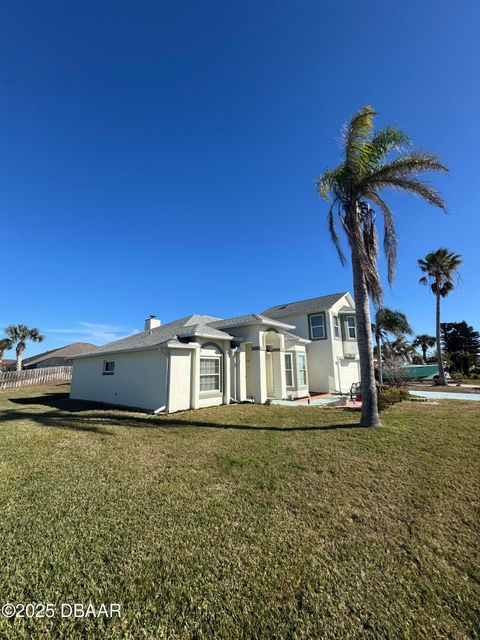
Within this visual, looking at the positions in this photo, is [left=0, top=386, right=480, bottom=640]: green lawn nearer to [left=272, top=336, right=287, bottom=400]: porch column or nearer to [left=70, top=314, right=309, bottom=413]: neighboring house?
[left=70, top=314, right=309, bottom=413]: neighboring house

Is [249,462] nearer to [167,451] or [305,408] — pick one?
[167,451]

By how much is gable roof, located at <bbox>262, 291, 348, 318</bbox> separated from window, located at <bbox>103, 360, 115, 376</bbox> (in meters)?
13.4

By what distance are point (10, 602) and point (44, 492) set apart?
8.57 feet

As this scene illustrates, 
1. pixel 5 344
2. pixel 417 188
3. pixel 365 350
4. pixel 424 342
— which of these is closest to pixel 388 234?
pixel 417 188

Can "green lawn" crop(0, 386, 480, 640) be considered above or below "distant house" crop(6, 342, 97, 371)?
below

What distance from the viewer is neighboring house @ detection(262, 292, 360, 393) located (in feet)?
66.7

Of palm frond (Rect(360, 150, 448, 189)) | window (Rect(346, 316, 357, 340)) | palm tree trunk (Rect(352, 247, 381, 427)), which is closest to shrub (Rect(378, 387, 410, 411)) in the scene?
palm tree trunk (Rect(352, 247, 381, 427))

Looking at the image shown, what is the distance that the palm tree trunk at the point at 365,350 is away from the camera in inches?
375

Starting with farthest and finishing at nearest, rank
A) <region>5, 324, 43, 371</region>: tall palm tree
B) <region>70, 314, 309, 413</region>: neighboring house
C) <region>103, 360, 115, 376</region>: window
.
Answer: <region>5, 324, 43, 371</region>: tall palm tree, <region>103, 360, 115, 376</region>: window, <region>70, 314, 309, 413</region>: neighboring house

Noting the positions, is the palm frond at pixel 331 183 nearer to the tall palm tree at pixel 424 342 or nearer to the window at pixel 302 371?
the window at pixel 302 371

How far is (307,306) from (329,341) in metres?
3.68

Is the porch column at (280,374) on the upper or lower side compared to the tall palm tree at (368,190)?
lower

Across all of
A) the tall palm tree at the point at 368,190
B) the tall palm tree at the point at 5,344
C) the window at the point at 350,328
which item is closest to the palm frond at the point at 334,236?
the tall palm tree at the point at 368,190

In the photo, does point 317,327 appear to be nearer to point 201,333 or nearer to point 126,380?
point 201,333
